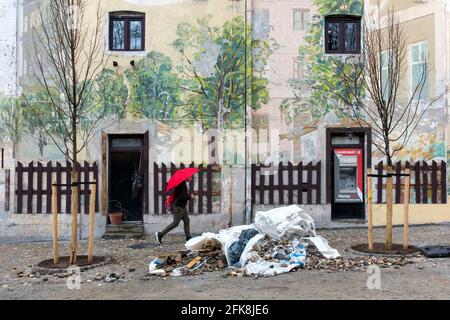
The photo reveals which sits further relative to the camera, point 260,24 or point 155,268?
point 260,24

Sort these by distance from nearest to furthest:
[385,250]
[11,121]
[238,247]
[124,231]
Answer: [238,247] → [385,250] → [124,231] → [11,121]

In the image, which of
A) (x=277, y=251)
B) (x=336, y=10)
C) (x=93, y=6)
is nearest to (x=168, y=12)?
(x=93, y=6)

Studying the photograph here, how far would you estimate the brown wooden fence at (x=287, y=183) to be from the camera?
1270cm

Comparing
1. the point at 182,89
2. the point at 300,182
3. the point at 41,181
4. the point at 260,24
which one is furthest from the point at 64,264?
the point at 260,24

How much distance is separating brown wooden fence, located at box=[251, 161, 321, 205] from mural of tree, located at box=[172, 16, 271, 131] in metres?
1.51

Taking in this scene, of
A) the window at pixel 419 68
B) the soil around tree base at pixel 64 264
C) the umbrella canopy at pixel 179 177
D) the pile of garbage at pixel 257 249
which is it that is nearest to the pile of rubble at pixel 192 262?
the pile of garbage at pixel 257 249

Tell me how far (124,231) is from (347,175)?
6052mm

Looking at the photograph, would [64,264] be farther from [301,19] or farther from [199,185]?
[301,19]

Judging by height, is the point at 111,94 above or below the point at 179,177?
above

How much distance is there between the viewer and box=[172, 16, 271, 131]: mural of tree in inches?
501

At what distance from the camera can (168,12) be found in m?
12.9

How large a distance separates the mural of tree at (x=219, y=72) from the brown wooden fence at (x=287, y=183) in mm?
1510

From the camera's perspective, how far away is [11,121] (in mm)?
12570

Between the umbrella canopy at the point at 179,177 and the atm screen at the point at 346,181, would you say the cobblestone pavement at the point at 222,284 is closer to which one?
the umbrella canopy at the point at 179,177
